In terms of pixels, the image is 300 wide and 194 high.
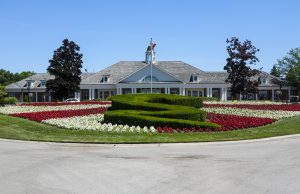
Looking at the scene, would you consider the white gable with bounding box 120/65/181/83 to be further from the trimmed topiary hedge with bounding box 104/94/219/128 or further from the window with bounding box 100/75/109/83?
the trimmed topiary hedge with bounding box 104/94/219/128

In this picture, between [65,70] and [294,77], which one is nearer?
[65,70]

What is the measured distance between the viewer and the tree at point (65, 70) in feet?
228

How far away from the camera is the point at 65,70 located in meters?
69.6

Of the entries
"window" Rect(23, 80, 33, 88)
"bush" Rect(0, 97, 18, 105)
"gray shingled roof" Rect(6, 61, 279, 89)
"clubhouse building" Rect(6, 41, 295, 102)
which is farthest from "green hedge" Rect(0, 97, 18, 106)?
"window" Rect(23, 80, 33, 88)

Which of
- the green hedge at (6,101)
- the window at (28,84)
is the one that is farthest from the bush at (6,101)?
the window at (28,84)

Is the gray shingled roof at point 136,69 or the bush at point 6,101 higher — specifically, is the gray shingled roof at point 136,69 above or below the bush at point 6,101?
above

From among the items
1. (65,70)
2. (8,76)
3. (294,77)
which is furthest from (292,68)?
(8,76)

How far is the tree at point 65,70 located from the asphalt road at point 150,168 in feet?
177

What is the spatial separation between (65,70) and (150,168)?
195 feet

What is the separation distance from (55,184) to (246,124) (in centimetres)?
1465

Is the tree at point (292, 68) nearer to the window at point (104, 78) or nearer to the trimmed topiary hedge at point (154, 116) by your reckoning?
the window at point (104, 78)

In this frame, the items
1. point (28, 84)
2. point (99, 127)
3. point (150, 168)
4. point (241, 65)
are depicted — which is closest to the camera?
point (150, 168)

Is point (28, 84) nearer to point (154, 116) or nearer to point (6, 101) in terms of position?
point (6, 101)

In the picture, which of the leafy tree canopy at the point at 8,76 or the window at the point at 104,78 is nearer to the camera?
the window at the point at 104,78
